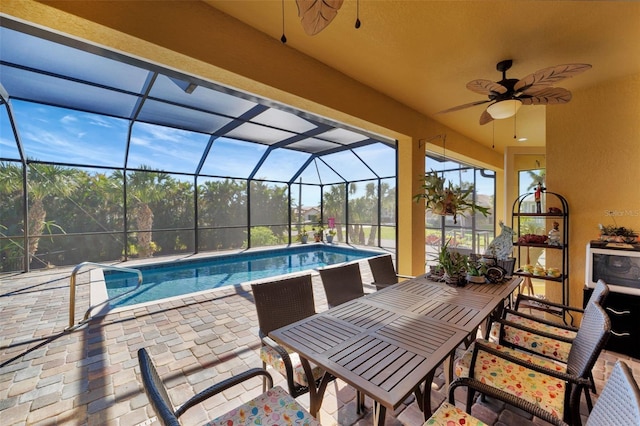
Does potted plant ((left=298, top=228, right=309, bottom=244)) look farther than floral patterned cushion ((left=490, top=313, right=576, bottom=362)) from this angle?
Yes

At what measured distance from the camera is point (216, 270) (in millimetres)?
7371

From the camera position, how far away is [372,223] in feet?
32.2

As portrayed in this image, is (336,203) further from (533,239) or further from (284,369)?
(284,369)

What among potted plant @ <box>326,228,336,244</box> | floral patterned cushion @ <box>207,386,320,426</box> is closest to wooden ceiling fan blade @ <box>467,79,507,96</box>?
floral patterned cushion @ <box>207,386,320,426</box>

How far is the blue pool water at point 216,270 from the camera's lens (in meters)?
5.71

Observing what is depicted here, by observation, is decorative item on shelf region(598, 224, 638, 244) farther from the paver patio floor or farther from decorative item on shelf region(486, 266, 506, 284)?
decorative item on shelf region(486, 266, 506, 284)

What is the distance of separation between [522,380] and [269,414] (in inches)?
58.5

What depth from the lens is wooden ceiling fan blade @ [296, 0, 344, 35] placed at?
48.8 inches

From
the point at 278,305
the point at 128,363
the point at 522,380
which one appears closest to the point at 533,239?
the point at 522,380

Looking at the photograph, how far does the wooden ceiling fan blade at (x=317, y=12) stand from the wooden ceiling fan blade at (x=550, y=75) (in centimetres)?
177

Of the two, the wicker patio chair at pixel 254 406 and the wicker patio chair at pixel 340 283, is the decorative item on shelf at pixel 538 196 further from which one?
the wicker patio chair at pixel 254 406

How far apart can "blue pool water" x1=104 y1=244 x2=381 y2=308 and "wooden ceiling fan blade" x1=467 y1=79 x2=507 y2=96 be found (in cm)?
512

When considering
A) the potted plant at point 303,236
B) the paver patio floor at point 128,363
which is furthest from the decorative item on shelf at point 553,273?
the potted plant at point 303,236

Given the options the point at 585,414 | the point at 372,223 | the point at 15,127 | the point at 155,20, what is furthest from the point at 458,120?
the point at 15,127
